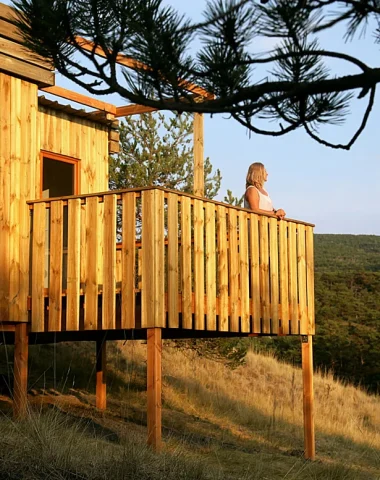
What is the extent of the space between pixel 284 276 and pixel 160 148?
9.85 metres

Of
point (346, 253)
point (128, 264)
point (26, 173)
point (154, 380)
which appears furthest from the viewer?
point (346, 253)

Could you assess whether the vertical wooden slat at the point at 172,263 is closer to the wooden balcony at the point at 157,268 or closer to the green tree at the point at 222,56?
the wooden balcony at the point at 157,268

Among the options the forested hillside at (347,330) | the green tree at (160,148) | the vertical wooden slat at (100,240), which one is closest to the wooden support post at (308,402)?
the vertical wooden slat at (100,240)

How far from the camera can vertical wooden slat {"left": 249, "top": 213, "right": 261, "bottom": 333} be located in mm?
10500

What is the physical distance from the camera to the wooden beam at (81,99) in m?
11.8

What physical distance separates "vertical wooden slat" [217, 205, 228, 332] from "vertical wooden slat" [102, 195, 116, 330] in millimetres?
1380

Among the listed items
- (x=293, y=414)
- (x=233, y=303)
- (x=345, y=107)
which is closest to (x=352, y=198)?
(x=293, y=414)

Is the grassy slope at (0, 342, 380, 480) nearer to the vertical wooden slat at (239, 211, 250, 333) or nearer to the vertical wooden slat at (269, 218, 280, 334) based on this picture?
the vertical wooden slat at (239, 211, 250, 333)

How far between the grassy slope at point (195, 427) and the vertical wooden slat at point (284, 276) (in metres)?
1.68

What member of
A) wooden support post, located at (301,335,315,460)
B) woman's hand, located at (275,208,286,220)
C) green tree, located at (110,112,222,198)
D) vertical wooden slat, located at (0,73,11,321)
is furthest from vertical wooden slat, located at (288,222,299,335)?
green tree, located at (110,112,222,198)

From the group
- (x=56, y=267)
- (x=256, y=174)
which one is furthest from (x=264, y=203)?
(x=56, y=267)

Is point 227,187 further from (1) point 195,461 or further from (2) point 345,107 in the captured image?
(2) point 345,107

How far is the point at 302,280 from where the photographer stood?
1157 centimetres

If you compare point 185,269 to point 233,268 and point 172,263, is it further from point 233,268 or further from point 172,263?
point 233,268
